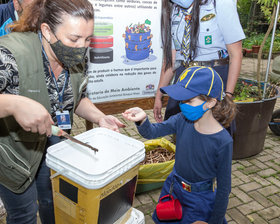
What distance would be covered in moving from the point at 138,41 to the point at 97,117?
4.78ft

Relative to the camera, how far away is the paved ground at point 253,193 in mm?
2902

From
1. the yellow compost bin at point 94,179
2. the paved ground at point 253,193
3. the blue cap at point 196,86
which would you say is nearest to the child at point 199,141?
the blue cap at point 196,86

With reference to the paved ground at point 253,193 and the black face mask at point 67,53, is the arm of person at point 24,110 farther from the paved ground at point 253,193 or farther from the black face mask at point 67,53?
the paved ground at point 253,193

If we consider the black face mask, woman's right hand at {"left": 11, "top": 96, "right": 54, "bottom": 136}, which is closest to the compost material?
the black face mask

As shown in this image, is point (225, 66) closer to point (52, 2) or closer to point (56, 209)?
point (52, 2)

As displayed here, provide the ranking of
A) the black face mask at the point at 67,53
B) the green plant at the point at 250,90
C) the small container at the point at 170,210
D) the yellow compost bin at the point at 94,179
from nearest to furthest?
the yellow compost bin at the point at 94,179 < the black face mask at the point at 67,53 < the small container at the point at 170,210 < the green plant at the point at 250,90

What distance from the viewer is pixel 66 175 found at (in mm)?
1484

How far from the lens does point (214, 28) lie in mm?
2381

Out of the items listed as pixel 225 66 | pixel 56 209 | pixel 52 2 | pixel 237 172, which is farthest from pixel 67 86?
pixel 237 172

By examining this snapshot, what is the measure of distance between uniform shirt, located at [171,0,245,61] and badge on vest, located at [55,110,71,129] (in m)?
1.33

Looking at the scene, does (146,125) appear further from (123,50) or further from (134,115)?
(123,50)

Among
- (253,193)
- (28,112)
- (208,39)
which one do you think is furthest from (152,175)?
(28,112)

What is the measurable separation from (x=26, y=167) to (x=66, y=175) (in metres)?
0.31

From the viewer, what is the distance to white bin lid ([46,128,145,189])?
56.5 inches
